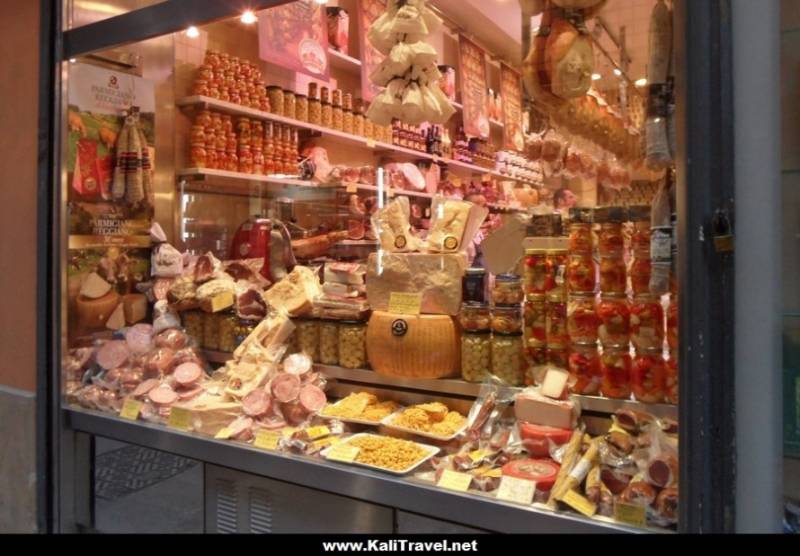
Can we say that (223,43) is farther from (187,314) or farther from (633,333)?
(633,333)

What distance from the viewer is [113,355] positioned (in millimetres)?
2598

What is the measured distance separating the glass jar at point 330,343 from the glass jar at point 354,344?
2.0 inches

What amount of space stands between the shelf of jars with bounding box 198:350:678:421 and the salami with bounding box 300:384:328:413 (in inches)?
4.5

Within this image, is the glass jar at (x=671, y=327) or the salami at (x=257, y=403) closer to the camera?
the glass jar at (x=671, y=327)

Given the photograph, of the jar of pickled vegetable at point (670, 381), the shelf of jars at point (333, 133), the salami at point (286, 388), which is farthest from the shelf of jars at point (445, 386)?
the shelf of jars at point (333, 133)

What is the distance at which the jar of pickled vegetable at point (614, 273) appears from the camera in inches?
69.7

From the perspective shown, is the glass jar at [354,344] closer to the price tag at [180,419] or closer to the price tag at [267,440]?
the price tag at [267,440]

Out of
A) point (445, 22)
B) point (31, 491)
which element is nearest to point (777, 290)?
point (31, 491)

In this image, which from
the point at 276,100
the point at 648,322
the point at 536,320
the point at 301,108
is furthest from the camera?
the point at 301,108

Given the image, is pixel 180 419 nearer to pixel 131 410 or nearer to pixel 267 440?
pixel 131 410

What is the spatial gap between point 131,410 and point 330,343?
76 centimetres

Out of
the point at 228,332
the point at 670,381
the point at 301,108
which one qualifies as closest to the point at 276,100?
the point at 301,108

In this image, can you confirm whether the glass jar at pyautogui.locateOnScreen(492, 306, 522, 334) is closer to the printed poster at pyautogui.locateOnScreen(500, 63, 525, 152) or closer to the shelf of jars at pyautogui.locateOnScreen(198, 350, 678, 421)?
the shelf of jars at pyautogui.locateOnScreen(198, 350, 678, 421)

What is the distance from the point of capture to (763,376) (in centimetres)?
124
